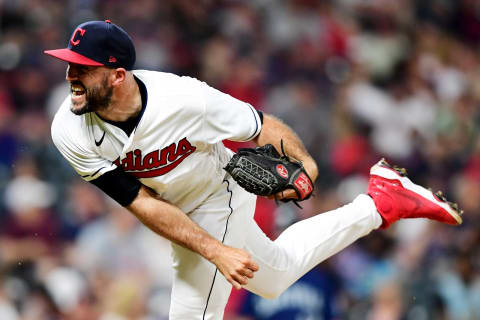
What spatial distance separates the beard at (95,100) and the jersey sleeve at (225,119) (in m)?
0.46

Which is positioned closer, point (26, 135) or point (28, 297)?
point (28, 297)

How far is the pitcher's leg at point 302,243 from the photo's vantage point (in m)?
4.13

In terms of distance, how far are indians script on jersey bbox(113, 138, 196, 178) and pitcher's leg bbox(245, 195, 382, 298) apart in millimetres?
588

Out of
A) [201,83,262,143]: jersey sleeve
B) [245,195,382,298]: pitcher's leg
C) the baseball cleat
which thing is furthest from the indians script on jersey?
the baseball cleat

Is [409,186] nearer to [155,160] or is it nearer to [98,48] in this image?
[155,160]

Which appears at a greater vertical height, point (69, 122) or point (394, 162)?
point (69, 122)

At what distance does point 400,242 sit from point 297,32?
104 inches

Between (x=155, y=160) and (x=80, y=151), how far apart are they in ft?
1.11

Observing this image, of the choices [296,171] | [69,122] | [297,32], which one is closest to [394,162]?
[297,32]

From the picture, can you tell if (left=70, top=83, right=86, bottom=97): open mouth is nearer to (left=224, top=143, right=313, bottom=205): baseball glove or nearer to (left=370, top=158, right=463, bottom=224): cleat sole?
(left=224, top=143, right=313, bottom=205): baseball glove

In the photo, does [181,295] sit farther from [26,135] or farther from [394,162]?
[394,162]

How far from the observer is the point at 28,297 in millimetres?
6137

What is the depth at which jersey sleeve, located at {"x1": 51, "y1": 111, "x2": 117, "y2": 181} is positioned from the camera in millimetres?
3717

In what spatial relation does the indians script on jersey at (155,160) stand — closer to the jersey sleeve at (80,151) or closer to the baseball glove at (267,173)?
the jersey sleeve at (80,151)
